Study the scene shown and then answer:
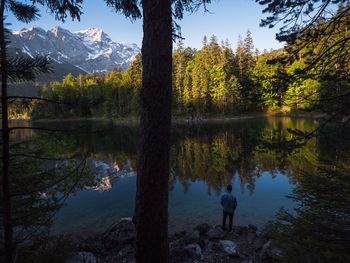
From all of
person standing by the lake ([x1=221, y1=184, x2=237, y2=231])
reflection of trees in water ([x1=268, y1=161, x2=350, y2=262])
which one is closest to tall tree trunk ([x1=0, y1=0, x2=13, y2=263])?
reflection of trees in water ([x1=268, y1=161, x2=350, y2=262])

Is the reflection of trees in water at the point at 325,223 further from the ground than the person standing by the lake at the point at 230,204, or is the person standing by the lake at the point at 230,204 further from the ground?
the reflection of trees in water at the point at 325,223

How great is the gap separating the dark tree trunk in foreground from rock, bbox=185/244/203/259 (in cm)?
541

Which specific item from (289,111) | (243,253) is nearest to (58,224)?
(243,253)

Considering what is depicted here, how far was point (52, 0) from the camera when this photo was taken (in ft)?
16.5

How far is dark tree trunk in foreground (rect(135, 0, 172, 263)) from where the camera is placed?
332cm

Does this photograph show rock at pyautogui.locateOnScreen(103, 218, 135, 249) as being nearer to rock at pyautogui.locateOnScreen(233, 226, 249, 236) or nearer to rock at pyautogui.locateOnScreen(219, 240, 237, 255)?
rock at pyautogui.locateOnScreen(219, 240, 237, 255)

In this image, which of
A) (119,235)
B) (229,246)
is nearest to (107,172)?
(119,235)

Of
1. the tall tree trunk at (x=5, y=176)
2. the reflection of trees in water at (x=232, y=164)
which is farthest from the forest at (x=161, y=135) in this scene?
the reflection of trees in water at (x=232, y=164)

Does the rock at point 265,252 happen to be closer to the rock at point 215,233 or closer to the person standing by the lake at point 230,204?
the rock at point 215,233

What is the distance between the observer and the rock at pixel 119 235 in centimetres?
937

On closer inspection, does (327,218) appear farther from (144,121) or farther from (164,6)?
(164,6)

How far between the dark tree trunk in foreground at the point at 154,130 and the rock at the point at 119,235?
257 inches

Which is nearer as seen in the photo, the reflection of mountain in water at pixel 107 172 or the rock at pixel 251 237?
the rock at pixel 251 237

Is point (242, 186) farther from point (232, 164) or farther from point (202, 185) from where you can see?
point (232, 164)
